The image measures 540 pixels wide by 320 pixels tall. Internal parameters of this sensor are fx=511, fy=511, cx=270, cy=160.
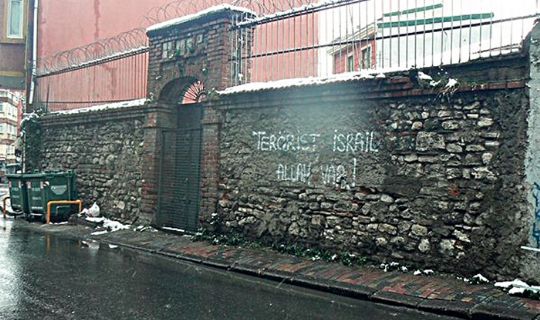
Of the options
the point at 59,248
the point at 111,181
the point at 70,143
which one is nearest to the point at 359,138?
A: the point at 59,248

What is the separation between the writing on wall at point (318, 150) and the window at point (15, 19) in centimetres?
1501

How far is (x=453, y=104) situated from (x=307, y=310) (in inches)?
135

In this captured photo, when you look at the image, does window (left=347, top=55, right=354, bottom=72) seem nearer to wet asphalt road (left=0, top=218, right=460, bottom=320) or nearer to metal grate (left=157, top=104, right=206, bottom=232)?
metal grate (left=157, top=104, right=206, bottom=232)

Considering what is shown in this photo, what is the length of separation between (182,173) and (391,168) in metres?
5.29

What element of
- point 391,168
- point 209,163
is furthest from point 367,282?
point 209,163

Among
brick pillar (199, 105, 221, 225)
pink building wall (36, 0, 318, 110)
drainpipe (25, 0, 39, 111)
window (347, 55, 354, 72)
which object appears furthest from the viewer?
drainpipe (25, 0, 39, 111)

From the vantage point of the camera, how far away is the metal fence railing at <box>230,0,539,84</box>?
7000 mm

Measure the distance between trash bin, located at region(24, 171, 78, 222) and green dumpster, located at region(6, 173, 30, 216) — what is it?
518mm

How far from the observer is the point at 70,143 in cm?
1466

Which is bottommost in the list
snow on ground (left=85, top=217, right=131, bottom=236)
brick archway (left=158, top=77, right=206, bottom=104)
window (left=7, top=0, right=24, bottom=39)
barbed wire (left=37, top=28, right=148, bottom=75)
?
snow on ground (left=85, top=217, right=131, bottom=236)

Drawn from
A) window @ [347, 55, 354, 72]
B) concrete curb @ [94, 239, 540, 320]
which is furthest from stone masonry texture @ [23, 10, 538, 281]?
concrete curb @ [94, 239, 540, 320]

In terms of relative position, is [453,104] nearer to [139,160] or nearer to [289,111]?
[289,111]

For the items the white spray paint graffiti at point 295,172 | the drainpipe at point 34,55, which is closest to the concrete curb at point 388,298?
the white spray paint graffiti at point 295,172

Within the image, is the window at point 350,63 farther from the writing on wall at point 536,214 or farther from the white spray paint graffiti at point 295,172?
the writing on wall at point 536,214
